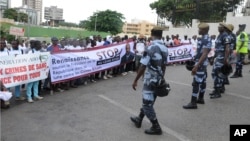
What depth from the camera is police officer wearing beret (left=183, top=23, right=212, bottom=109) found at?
735 centimetres

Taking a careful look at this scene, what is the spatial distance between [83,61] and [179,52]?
309 inches

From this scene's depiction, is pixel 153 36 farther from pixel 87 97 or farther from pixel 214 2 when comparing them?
pixel 214 2

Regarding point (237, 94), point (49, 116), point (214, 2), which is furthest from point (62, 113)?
point (214, 2)

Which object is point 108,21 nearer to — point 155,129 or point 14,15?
point 14,15

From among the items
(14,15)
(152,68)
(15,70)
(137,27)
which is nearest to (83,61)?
(15,70)

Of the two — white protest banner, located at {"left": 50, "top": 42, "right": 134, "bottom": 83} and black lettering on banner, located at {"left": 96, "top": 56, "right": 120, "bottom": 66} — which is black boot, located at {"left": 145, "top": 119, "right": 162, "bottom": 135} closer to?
white protest banner, located at {"left": 50, "top": 42, "right": 134, "bottom": 83}

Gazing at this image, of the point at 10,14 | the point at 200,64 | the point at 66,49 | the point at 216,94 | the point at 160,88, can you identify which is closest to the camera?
the point at 160,88

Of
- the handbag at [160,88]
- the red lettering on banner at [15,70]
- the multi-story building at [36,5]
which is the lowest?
the handbag at [160,88]

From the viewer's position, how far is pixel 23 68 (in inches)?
331

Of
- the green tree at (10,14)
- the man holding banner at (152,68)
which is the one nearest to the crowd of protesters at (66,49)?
the man holding banner at (152,68)

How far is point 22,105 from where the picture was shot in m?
8.17

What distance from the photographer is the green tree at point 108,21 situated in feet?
226

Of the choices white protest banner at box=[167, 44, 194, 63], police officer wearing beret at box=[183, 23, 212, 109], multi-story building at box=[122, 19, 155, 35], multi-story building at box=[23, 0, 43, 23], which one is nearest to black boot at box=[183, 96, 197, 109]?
police officer wearing beret at box=[183, 23, 212, 109]

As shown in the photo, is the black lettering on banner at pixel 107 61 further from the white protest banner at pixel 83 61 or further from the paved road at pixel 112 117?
the paved road at pixel 112 117
